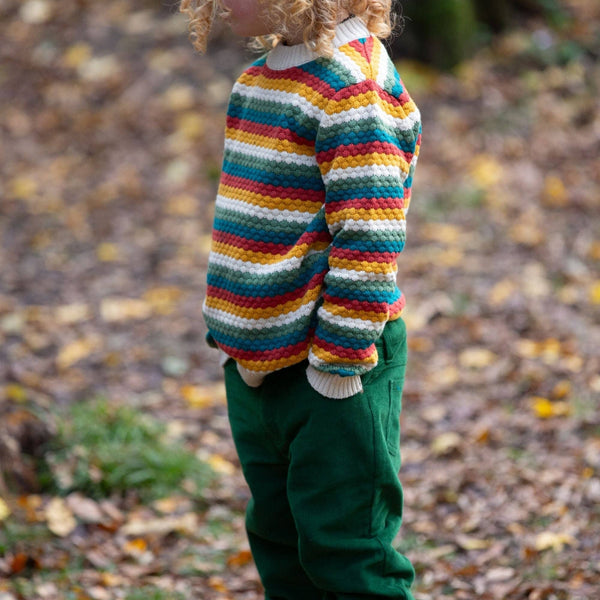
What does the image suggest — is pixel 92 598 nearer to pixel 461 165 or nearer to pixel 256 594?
pixel 256 594

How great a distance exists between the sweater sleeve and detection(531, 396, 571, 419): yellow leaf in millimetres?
2230

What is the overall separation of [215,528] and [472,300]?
2.37m

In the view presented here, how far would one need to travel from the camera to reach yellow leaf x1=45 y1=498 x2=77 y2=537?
3.13 metres

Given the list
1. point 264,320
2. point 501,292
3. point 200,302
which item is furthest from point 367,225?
point 200,302

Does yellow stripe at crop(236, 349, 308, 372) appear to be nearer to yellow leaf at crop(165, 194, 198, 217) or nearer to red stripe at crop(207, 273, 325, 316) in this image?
red stripe at crop(207, 273, 325, 316)

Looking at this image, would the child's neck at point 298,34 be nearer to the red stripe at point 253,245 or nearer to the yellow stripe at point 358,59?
the yellow stripe at point 358,59

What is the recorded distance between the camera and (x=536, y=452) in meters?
3.67

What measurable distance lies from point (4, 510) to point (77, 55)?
597 cm

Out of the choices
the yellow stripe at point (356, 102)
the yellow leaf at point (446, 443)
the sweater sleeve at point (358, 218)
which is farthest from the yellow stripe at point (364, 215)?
the yellow leaf at point (446, 443)

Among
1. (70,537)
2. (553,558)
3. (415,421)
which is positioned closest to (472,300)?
(415,421)

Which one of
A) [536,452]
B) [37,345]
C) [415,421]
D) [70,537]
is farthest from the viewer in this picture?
[37,345]

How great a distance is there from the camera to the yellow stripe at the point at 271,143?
6.39 ft

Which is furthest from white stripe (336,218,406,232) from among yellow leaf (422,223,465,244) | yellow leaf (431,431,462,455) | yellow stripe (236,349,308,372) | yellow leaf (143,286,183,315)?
yellow leaf (422,223,465,244)

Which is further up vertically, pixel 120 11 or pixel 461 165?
pixel 120 11
